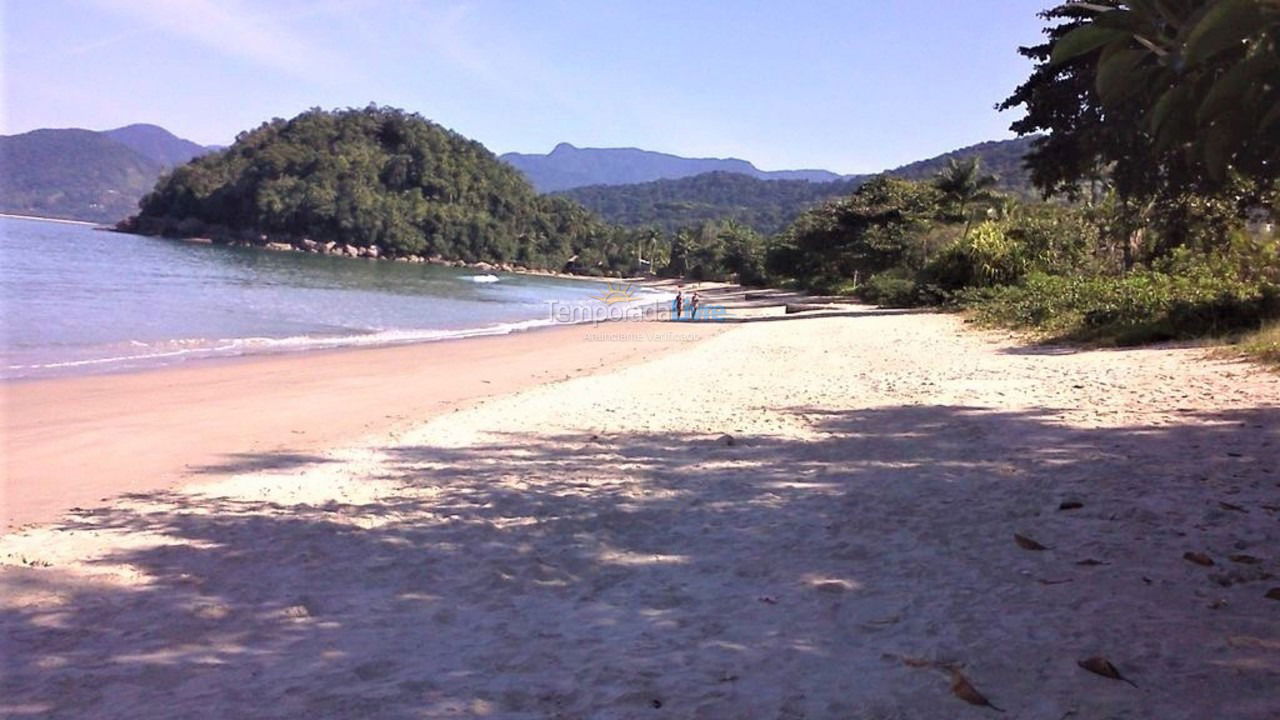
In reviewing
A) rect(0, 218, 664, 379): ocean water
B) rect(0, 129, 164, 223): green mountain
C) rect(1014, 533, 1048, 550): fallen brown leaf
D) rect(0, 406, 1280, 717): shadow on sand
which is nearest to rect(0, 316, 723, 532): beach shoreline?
rect(0, 406, 1280, 717): shadow on sand

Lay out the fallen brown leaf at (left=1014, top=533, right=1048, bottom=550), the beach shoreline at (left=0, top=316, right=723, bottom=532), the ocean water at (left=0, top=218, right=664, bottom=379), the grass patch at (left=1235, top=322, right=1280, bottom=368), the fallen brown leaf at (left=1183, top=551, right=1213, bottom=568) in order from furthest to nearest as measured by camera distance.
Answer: the ocean water at (left=0, top=218, right=664, bottom=379) < the grass patch at (left=1235, top=322, right=1280, bottom=368) < the beach shoreline at (left=0, top=316, right=723, bottom=532) < the fallen brown leaf at (left=1014, top=533, right=1048, bottom=550) < the fallen brown leaf at (left=1183, top=551, right=1213, bottom=568)

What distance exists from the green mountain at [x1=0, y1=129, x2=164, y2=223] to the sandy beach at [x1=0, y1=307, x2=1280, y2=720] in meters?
129

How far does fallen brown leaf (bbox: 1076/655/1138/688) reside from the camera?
2730 mm

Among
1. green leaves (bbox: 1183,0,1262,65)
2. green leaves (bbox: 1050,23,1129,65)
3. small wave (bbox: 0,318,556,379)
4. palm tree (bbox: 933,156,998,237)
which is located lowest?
small wave (bbox: 0,318,556,379)

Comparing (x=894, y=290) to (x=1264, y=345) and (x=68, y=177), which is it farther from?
(x=68, y=177)

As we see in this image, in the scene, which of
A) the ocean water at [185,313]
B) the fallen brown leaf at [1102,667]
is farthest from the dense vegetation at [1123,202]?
the ocean water at [185,313]

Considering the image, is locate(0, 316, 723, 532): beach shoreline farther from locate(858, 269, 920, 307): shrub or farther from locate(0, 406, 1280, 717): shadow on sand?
locate(858, 269, 920, 307): shrub

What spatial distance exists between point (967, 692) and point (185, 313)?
2586 centimetres

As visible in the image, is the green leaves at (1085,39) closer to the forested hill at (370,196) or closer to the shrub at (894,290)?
the shrub at (894,290)

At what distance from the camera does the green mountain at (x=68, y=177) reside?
11762 cm

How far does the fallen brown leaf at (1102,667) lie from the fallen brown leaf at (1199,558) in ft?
3.98

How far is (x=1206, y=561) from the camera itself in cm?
371

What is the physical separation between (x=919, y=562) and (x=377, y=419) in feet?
23.8

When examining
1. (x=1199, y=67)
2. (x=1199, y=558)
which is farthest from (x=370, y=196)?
(x=1199, y=67)
